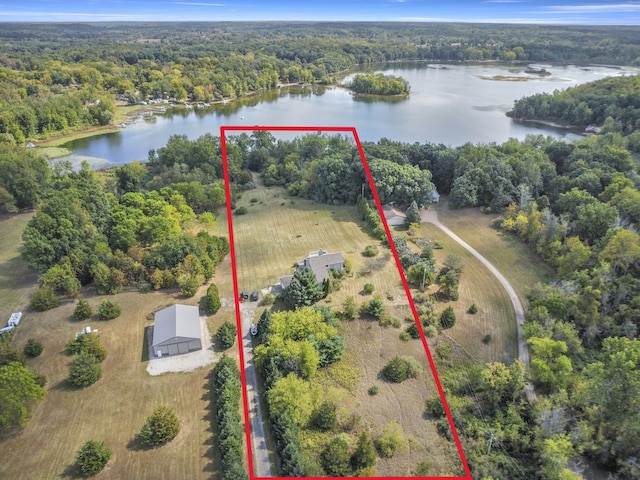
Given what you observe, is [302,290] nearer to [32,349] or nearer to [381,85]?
[32,349]

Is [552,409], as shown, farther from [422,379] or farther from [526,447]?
[422,379]

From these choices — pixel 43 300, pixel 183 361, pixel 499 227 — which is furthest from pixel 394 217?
pixel 43 300

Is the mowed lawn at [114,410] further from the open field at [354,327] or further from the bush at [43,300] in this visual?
the open field at [354,327]

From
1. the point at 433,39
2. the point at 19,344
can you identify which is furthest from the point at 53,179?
the point at 433,39

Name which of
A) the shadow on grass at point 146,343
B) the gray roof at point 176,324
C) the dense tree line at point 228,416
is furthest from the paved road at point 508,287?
the shadow on grass at point 146,343

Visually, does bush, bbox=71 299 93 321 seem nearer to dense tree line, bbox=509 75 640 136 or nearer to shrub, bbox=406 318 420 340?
shrub, bbox=406 318 420 340
